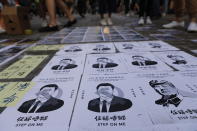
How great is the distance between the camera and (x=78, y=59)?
121cm

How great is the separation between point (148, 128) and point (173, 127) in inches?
2.8

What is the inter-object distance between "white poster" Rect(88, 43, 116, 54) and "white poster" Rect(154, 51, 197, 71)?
1.06 feet

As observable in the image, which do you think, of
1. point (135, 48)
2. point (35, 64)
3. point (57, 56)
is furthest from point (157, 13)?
point (35, 64)

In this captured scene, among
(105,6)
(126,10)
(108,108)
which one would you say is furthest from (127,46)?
(126,10)

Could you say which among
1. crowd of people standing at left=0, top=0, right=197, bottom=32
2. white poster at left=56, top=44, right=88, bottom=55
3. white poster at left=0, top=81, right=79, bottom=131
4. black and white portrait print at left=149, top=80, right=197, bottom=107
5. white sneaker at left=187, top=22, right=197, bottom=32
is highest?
crowd of people standing at left=0, top=0, right=197, bottom=32

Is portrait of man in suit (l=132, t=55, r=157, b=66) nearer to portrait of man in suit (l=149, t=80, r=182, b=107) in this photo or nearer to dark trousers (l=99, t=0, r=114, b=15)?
portrait of man in suit (l=149, t=80, r=182, b=107)

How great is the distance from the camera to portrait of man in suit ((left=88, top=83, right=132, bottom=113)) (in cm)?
66

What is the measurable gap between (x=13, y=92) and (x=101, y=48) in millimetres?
779

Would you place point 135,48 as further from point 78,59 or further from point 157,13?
point 157,13

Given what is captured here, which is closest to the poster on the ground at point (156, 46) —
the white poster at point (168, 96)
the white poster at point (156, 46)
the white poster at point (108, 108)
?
the white poster at point (156, 46)

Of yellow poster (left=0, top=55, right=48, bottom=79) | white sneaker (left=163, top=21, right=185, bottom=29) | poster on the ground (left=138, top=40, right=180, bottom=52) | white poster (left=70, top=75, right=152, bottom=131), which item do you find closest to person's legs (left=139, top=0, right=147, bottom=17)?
white sneaker (left=163, top=21, right=185, bottom=29)

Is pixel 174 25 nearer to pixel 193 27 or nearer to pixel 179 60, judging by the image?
pixel 193 27

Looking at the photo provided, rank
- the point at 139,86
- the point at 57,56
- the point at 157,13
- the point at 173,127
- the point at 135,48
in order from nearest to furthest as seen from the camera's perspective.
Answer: the point at 173,127 < the point at 139,86 < the point at 57,56 < the point at 135,48 < the point at 157,13

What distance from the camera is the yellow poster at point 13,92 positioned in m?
0.74
